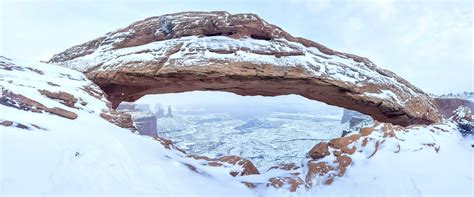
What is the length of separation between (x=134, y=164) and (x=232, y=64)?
666 cm

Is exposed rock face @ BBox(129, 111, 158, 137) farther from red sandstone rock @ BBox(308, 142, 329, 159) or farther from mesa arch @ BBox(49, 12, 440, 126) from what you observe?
red sandstone rock @ BBox(308, 142, 329, 159)

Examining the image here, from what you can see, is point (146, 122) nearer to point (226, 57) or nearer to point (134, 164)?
point (226, 57)

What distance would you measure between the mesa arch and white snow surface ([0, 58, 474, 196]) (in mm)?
2939

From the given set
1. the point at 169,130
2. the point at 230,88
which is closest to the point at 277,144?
the point at 169,130

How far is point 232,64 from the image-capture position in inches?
441

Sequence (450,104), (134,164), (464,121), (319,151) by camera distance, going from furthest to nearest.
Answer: (450,104) < (464,121) < (319,151) < (134,164)

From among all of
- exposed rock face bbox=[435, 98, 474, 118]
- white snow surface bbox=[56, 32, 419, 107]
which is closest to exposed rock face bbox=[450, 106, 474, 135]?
white snow surface bbox=[56, 32, 419, 107]

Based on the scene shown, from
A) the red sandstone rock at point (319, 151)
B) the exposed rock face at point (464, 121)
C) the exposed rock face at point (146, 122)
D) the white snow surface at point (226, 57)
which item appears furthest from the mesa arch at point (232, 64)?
the exposed rock face at point (146, 122)

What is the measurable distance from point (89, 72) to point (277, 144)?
67864mm

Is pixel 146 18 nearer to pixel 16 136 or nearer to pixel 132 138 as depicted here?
pixel 132 138

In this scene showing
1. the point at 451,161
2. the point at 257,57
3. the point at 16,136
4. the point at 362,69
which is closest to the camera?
the point at 16,136

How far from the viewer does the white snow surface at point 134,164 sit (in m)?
4.29

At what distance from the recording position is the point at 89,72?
468 inches

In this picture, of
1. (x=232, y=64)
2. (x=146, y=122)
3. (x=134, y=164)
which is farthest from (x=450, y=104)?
(x=146, y=122)
